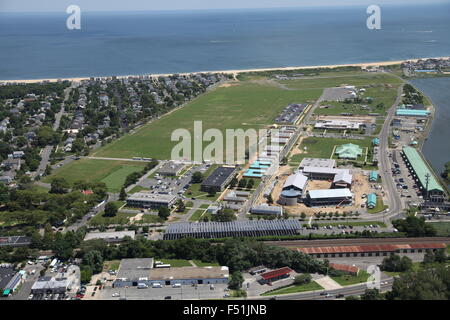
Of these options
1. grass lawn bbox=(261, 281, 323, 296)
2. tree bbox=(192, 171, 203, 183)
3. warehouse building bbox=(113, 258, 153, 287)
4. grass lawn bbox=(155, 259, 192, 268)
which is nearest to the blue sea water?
tree bbox=(192, 171, 203, 183)

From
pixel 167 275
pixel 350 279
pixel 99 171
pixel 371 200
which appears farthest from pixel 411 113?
pixel 167 275

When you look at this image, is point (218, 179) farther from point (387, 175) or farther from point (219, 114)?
point (219, 114)

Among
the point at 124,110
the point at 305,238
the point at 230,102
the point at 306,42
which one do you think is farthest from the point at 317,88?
the point at 306,42

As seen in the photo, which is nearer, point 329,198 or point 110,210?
point 110,210

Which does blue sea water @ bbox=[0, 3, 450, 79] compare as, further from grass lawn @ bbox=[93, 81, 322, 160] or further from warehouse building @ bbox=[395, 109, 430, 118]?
warehouse building @ bbox=[395, 109, 430, 118]

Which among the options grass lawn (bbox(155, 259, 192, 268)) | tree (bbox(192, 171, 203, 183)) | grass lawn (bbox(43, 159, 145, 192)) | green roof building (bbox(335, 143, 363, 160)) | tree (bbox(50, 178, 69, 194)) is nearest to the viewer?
grass lawn (bbox(155, 259, 192, 268))

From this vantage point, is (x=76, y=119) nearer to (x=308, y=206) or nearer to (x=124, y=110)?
(x=124, y=110)

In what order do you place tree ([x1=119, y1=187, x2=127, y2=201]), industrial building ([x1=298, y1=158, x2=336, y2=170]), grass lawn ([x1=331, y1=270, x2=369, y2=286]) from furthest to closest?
industrial building ([x1=298, y1=158, x2=336, y2=170]) < tree ([x1=119, y1=187, x2=127, y2=201]) < grass lawn ([x1=331, y1=270, x2=369, y2=286])

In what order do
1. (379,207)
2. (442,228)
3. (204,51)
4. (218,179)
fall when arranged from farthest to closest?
(204,51) → (218,179) → (379,207) → (442,228)
